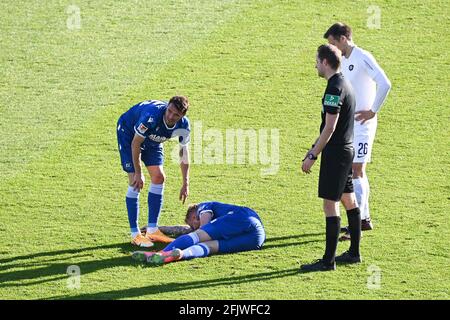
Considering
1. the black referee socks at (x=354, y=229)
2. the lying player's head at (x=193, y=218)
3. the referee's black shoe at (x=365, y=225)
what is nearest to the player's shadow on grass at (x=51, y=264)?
the lying player's head at (x=193, y=218)

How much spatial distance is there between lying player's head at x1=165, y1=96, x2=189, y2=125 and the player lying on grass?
1067 millimetres

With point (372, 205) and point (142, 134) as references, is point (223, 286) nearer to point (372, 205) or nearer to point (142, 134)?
point (142, 134)

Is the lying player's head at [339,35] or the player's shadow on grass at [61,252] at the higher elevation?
the lying player's head at [339,35]

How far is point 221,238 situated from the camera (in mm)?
10359

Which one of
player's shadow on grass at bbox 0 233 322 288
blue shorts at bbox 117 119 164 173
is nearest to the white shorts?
player's shadow on grass at bbox 0 233 322 288

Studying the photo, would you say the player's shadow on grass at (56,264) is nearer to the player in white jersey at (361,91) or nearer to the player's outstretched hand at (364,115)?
the player in white jersey at (361,91)

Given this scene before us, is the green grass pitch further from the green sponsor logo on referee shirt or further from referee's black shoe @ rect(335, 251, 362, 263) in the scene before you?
the green sponsor logo on referee shirt

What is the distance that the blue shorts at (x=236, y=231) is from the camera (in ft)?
33.8

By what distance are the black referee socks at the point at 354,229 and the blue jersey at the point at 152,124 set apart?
1.82 m

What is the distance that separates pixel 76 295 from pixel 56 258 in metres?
1.12

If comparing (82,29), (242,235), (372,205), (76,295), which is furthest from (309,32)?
(76,295)

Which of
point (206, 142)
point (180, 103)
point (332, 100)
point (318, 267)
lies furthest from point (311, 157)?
point (206, 142)

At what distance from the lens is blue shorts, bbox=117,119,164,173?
1067 centimetres
